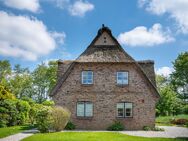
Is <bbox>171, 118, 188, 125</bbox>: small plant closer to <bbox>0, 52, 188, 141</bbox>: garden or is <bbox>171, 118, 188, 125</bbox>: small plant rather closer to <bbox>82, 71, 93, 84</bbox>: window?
<bbox>0, 52, 188, 141</bbox>: garden

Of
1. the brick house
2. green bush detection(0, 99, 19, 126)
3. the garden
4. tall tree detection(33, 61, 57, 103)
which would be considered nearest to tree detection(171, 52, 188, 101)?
the garden

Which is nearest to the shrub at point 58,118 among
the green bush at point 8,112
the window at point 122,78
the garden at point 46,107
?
the garden at point 46,107

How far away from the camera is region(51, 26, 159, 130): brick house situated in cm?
3069

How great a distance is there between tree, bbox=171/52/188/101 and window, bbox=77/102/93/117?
49.7 meters

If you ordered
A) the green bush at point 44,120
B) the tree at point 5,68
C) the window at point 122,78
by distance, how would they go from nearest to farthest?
1. the green bush at point 44,120
2. the window at point 122,78
3. the tree at point 5,68

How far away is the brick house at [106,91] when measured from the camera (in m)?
30.7

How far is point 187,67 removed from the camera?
2968 inches

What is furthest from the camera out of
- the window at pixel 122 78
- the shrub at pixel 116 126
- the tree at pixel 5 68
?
the tree at pixel 5 68

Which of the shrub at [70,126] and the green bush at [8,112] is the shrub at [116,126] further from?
the green bush at [8,112]

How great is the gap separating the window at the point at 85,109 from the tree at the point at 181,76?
49709mm

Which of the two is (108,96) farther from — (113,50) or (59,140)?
(59,140)

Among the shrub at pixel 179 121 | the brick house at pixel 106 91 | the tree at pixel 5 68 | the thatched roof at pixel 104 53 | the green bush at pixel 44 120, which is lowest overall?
the shrub at pixel 179 121

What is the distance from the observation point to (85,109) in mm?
30953

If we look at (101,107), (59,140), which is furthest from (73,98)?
(59,140)
